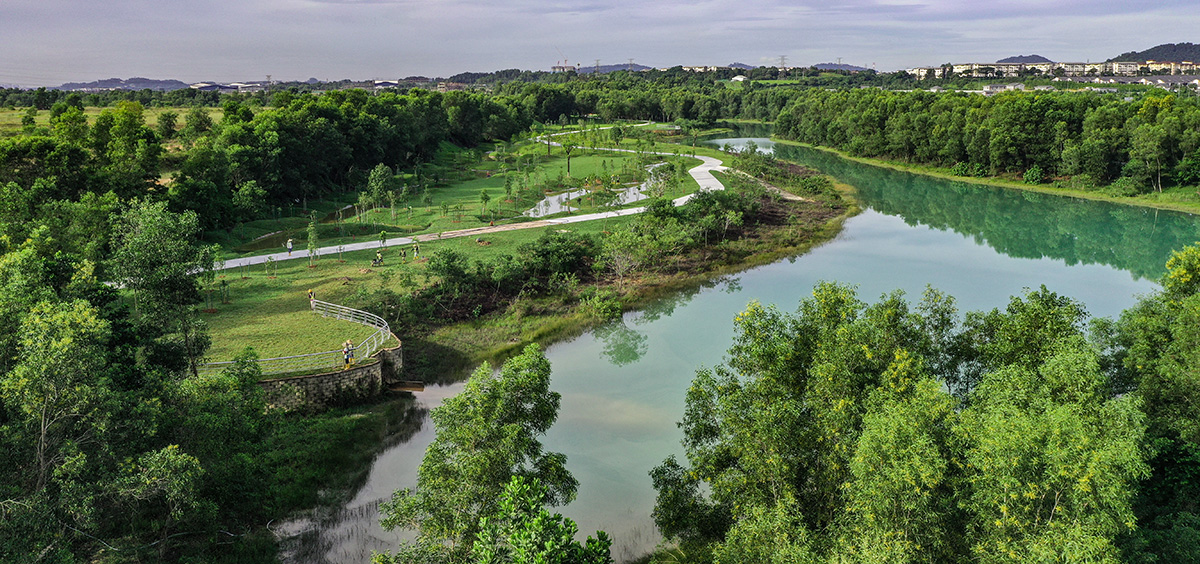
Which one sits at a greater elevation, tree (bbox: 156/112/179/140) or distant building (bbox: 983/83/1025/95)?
distant building (bbox: 983/83/1025/95)

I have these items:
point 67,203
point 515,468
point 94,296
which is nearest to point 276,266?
point 67,203

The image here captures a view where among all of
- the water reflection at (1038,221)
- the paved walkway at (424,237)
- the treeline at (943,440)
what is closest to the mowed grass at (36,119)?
the paved walkway at (424,237)

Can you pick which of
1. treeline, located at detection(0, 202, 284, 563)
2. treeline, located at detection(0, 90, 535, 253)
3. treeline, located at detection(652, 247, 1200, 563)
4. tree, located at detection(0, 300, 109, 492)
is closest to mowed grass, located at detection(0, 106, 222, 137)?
treeline, located at detection(0, 90, 535, 253)

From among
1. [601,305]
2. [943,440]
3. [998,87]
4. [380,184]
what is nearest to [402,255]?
[601,305]

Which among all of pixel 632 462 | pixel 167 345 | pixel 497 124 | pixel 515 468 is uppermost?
pixel 497 124

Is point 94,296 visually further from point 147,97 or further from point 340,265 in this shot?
point 147,97

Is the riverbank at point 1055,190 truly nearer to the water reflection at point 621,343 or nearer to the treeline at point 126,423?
the water reflection at point 621,343

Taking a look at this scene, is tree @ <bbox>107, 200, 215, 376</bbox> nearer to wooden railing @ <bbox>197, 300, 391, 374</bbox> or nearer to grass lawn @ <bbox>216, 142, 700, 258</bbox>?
wooden railing @ <bbox>197, 300, 391, 374</bbox>
